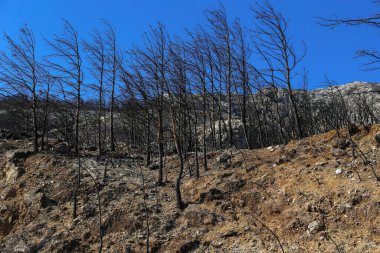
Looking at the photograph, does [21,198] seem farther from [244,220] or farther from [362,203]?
[362,203]

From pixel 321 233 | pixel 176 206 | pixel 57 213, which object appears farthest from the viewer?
pixel 57 213

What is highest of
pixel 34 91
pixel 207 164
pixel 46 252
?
pixel 34 91

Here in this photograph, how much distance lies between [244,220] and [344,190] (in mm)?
2918

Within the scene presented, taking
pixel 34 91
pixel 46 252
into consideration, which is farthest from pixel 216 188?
pixel 34 91

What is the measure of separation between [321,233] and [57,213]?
9932 millimetres

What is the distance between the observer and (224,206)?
13.9 meters

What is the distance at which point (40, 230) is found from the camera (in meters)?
15.7

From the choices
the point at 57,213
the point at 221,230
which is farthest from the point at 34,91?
the point at 221,230

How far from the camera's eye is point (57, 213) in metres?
16.6

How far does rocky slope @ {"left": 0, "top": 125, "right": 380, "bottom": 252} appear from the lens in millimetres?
11383

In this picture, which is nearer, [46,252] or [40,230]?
[46,252]

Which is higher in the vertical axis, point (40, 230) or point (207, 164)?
point (207, 164)

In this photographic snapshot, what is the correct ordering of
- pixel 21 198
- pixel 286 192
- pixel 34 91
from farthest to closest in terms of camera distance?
pixel 34 91
pixel 21 198
pixel 286 192

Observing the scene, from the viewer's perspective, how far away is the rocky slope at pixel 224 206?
1138 centimetres
